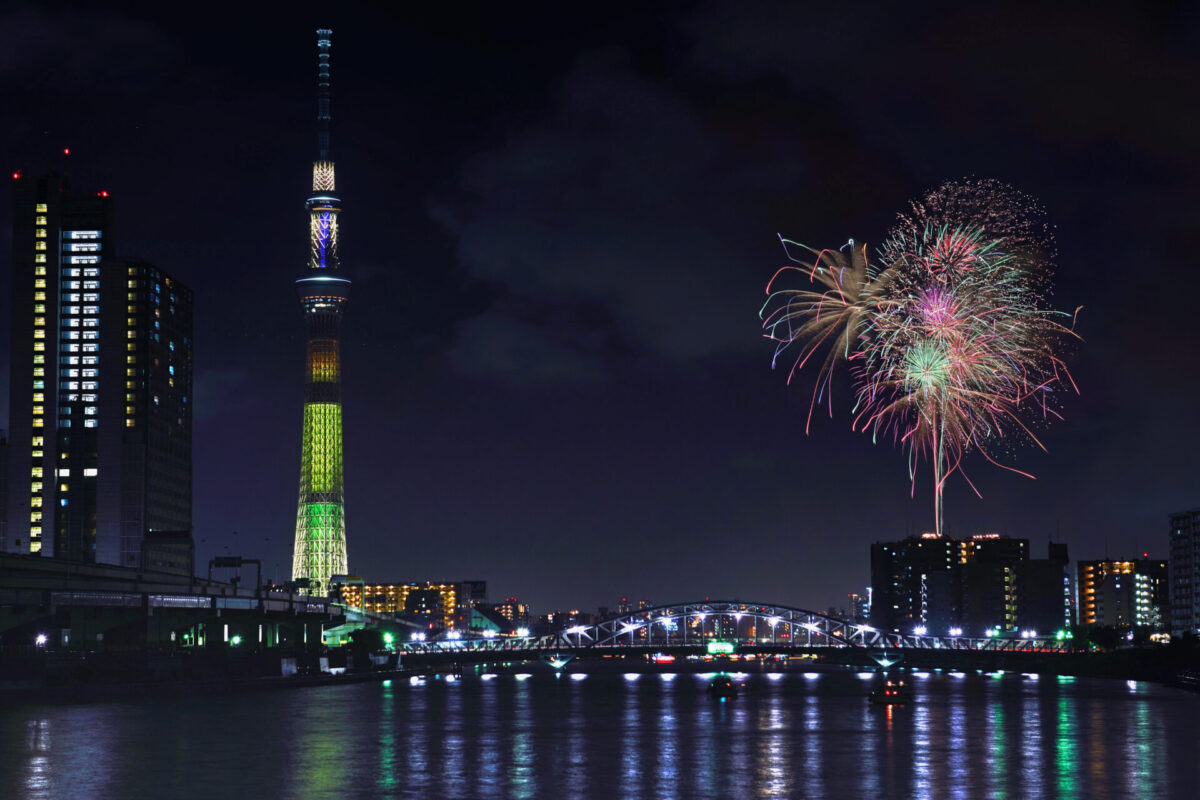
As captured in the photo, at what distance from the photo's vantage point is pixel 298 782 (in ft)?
242

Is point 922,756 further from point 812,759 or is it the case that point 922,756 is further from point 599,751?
point 599,751

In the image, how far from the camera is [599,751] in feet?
311

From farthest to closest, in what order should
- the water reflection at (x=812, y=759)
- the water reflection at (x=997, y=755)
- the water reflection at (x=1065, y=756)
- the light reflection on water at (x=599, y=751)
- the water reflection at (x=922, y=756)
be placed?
the water reflection at (x=812, y=759) < the light reflection on water at (x=599, y=751) < the water reflection at (x=997, y=755) < the water reflection at (x=1065, y=756) < the water reflection at (x=922, y=756)

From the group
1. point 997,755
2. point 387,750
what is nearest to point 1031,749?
point 997,755

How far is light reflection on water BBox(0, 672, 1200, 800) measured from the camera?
7081 cm

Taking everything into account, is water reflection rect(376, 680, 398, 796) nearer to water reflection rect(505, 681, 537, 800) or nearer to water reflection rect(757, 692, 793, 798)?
water reflection rect(505, 681, 537, 800)

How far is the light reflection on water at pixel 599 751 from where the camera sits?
70.8 meters

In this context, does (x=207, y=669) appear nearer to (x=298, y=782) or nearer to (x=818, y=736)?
(x=818, y=736)

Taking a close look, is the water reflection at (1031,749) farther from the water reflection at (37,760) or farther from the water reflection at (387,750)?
the water reflection at (37,760)

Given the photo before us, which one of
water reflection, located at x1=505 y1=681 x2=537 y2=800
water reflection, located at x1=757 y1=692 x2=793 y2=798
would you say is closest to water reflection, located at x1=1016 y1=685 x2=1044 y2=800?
water reflection, located at x1=757 y1=692 x2=793 y2=798

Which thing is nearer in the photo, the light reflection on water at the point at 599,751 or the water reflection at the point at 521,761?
the water reflection at the point at 521,761

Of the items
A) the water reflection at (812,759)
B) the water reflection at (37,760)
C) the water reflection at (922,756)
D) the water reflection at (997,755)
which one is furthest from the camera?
the water reflection at (812,759)

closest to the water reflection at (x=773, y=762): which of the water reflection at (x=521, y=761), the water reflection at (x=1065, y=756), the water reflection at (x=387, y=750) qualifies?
the water reflection at (x=521, y=761)

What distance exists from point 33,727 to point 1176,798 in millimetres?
75037
